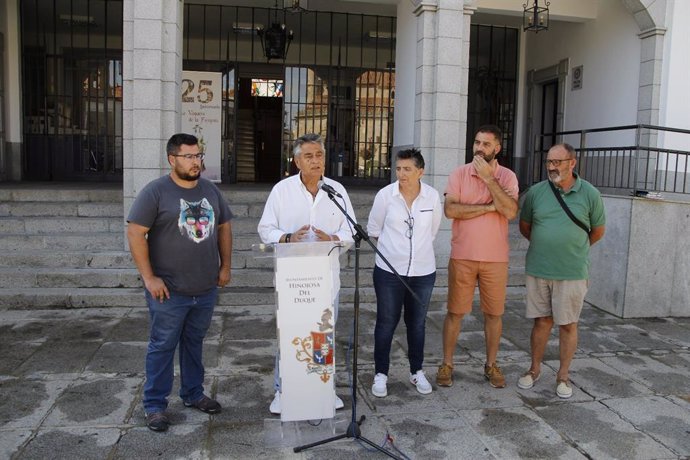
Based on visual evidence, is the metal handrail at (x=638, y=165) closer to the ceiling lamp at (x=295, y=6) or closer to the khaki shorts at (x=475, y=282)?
the khaki shorts at (x=475, y=282)

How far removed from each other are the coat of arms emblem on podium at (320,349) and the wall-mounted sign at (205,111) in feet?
25.7

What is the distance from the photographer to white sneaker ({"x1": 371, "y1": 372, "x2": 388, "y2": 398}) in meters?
4.14

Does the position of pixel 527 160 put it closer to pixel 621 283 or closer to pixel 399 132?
pixel 399 132

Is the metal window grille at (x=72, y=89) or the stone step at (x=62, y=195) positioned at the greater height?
the metal window grille at (x=72, y=89)

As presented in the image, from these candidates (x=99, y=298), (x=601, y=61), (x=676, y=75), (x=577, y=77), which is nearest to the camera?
(x=99, y=298)

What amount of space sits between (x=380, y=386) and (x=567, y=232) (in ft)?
5.63

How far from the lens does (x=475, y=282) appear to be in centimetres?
436

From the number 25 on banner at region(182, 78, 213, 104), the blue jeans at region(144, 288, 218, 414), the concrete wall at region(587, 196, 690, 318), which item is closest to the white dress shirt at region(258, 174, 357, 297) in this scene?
the blue jeans at region(144, 288, 218, 414)

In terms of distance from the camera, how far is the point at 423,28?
7.46 metres

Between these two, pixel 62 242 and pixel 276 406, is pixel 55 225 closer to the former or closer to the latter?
pixel 62 242

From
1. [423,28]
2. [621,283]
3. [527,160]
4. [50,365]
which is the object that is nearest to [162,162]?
[50,365]

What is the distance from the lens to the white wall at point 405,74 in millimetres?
7957

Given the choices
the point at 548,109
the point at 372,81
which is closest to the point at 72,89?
the point at 372,81

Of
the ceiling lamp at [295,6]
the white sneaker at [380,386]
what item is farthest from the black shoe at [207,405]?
the ceiling lamp at [295,6]
